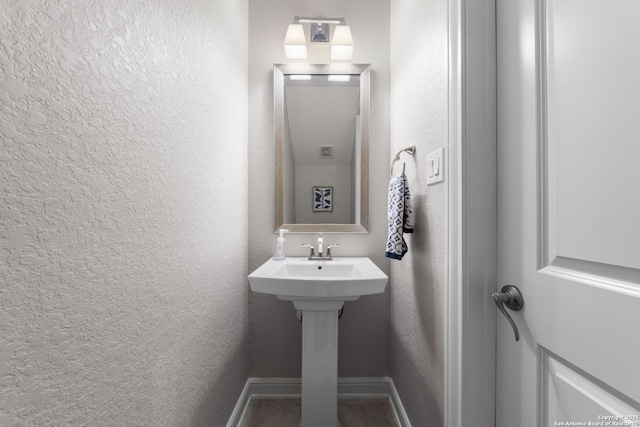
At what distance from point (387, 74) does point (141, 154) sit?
1396mm

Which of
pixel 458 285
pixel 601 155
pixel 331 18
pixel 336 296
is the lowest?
pixel 336 296

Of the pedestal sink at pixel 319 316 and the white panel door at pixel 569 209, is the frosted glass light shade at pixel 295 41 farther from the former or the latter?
the pedestal sink at pixel 319 316

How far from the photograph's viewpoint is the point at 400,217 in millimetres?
1104

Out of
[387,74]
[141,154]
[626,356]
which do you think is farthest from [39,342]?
[387,74]

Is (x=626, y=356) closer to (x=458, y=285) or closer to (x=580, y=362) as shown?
(x=580, y=362)

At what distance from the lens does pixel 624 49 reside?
0.45 metres

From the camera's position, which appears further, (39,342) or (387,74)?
(387,74)

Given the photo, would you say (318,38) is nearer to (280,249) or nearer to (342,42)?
(342,42)

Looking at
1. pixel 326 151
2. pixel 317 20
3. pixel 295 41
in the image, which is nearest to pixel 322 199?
pixel 326 151

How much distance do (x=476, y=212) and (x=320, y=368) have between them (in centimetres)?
91

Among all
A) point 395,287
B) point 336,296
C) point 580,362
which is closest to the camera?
point 580,362

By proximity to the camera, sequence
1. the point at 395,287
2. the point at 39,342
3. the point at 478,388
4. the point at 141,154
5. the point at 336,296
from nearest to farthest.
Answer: the point at 39,342
the point at 141,154
the point at 478,388
the point at 336,296
the point at 395,287

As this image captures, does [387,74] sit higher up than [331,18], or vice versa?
[331,18]

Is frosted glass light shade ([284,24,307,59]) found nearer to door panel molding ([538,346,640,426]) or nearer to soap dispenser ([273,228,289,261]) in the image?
soap dispenser ([273,228,289,261])
